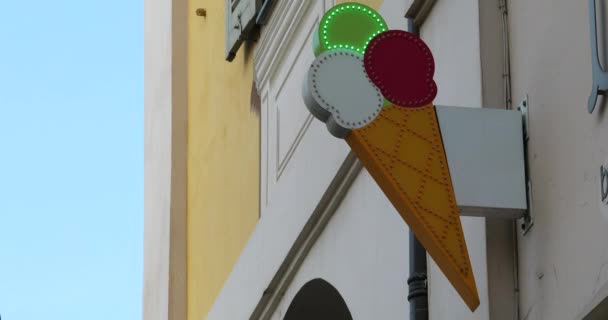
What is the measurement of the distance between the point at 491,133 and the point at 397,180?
0.53m

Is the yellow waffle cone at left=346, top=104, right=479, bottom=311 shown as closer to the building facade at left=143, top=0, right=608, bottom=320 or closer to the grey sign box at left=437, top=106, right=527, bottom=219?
the grey sign box at left=437, top=106, right=527, bottom=219

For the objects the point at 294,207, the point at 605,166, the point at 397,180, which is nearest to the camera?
the point at 605,166

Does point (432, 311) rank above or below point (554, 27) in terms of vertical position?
below

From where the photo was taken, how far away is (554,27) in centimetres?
674

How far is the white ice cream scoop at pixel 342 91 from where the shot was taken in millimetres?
6605

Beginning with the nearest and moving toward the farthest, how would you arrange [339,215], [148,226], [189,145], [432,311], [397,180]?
[397,180] < [432,311] < [339,215] < [189,145] < [148,226]

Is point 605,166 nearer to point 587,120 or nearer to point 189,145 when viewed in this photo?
point 587,120

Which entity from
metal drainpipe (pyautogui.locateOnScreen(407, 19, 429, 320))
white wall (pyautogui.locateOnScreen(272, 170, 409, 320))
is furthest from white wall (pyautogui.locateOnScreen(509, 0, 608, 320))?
white wall (pyautogui.locateOnScreen(272, 170, 409, 320))

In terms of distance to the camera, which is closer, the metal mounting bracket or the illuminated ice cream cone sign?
the illuminated ice cream cone sign

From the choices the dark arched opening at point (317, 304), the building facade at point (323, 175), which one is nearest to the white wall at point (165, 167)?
the building facade at point (323, 175)

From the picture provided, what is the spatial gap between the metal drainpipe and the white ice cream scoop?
1.31m

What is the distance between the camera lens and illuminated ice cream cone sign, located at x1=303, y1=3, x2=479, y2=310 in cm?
663

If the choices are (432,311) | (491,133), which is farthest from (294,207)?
(491,133)

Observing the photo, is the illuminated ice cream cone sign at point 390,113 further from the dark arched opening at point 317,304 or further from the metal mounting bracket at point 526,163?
the dark arched opening at point 317,304
